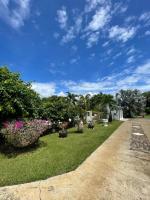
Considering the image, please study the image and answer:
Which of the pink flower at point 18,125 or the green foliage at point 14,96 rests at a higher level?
the green foliage at point 14,96

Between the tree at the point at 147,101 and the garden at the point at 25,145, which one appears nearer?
the garden at the point at 25,145

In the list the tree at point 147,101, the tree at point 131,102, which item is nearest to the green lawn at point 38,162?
the tree at point 131,102

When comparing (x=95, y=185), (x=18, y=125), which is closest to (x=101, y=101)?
(x=18, y=125)

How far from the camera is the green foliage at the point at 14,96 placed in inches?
408

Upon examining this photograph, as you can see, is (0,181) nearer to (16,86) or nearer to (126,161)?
(126,161)

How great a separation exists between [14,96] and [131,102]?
4834 cm

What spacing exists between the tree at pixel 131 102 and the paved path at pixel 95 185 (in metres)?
49.1

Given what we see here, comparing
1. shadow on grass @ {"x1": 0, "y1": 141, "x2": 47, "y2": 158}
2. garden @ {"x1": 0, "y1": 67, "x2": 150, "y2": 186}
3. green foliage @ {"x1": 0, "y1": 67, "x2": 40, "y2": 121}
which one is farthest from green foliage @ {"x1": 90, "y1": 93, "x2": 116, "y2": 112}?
shadow on grass @ {"x1": 0, "y1": 141, "x2": 47, "y2": 158}

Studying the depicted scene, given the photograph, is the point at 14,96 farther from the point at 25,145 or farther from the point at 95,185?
the point at 95,185

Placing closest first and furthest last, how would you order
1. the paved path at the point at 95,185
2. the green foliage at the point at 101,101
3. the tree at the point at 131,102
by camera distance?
1. the paved path at the point at 95,185
2. the green foliage at the point at 101,101
3. the tree at the point at 131,102

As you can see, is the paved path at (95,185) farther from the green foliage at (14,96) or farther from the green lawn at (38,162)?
the green foliage at (14,96)

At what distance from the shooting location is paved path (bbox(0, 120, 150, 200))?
5.03 metres

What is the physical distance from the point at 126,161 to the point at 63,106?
11442mm

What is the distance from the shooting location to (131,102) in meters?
55.8
